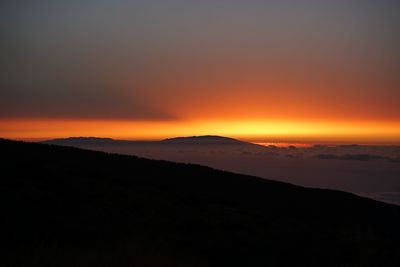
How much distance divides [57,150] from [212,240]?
57.7 feet

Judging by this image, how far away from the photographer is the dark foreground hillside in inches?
456

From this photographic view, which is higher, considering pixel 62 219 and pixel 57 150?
pixel 57 150

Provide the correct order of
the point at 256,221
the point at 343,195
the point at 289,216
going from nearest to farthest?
the point at 256,221, the point at 289,216, the point at 343,195

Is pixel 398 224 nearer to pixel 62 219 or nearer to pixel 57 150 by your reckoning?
pixel 62 219

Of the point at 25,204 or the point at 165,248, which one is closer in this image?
the point at 165,248

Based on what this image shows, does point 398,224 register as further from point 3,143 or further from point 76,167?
point 3,143

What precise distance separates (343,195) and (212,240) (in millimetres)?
19058

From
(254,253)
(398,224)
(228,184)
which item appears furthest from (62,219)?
(398,224)

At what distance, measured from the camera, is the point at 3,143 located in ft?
93.0

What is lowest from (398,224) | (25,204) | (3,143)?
(398,224)

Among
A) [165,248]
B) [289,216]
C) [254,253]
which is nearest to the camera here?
[165,248]

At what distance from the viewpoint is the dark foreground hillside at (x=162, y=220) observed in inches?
456

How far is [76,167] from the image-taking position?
24000 mm

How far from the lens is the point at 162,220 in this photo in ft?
53.6
